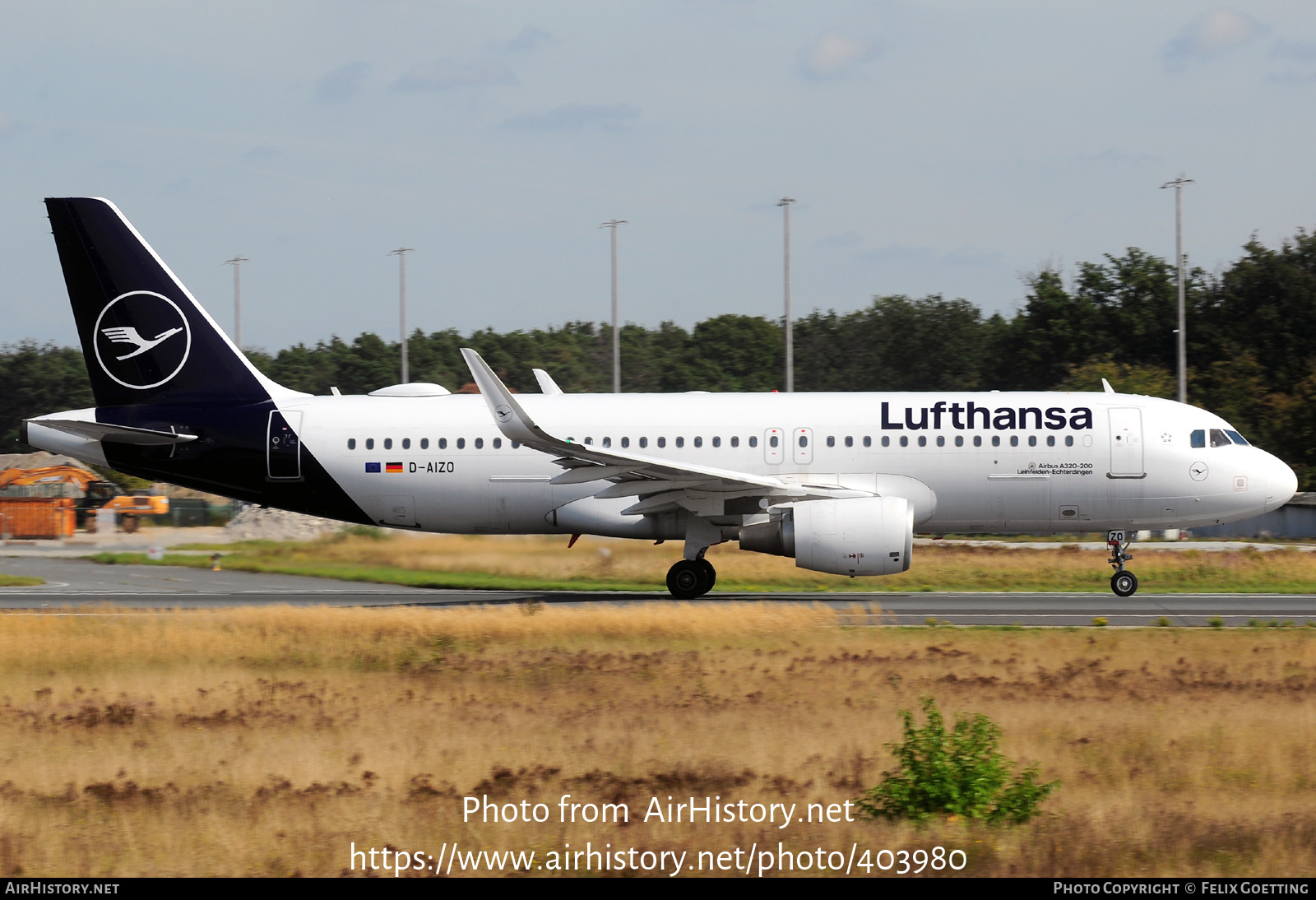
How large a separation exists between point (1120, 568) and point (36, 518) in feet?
125

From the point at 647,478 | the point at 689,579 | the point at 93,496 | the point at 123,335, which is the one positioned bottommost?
the point at 689,579

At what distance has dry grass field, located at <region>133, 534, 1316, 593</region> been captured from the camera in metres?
26.5

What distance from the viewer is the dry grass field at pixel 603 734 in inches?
316

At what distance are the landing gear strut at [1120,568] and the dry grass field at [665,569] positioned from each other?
144 centimetres

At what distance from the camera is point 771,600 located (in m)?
23.4

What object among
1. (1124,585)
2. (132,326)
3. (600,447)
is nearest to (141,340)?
(132,326)

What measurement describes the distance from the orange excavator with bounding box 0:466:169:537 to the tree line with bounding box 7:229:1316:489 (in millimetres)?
22365

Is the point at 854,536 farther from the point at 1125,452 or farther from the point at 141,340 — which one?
the point at 141,340

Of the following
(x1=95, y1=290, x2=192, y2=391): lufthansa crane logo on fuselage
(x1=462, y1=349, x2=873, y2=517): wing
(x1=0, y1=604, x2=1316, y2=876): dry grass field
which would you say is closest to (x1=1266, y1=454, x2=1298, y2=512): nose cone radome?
(x1=0, y1=604, x2=1316, y2=876): dry grass field

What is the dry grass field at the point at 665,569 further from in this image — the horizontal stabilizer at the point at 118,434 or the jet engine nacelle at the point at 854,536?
the horizontal stabilizer at the point at 118,434

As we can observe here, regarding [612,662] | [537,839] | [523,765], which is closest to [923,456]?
[612,662]

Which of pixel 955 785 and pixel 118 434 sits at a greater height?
pixel 118 434

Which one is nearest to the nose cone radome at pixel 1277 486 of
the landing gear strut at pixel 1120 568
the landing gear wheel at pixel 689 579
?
the landing gear strut at pixel 1120 568
